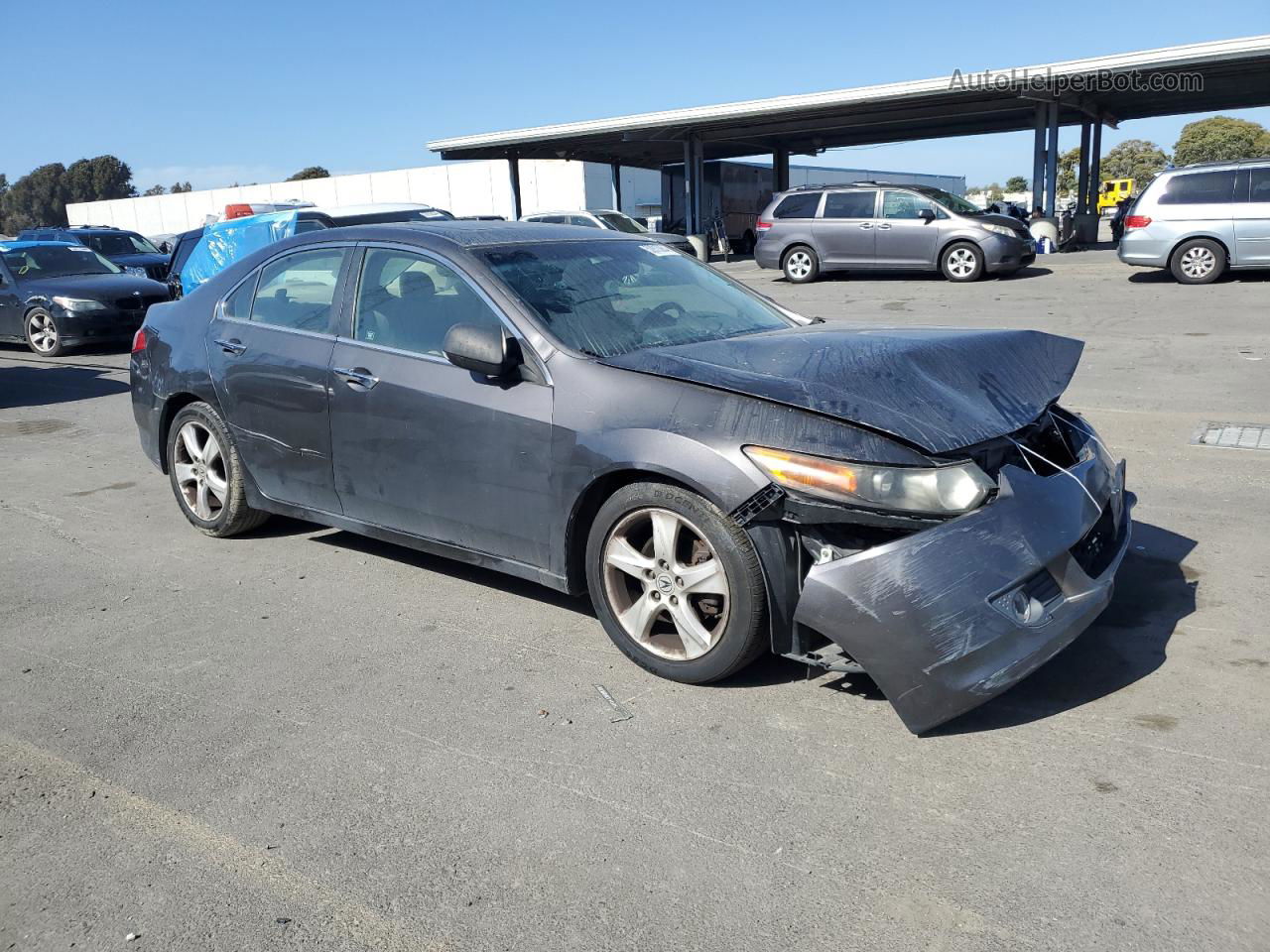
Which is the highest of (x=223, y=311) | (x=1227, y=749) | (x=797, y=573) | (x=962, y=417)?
(x=223, y=311)

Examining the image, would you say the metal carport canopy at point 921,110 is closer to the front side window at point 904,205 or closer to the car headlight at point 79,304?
the front side window at point 904,205

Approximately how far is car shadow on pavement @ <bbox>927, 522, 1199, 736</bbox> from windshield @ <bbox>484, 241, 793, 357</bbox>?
1839 millimetres

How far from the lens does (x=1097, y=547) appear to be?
147 inches

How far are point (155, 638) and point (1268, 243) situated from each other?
16.5 m

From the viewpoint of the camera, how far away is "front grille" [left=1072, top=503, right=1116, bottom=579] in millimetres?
3590

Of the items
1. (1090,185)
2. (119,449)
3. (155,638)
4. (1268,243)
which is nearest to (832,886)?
(155,638)

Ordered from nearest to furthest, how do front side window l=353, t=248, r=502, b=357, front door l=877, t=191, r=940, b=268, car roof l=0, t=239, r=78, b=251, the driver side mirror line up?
the driver side mirror
front side window l=353, t=248, r=502, b=357
car roof l=0, t=239, r=78, b=251
front door l=877, t=191, r=940, b=268

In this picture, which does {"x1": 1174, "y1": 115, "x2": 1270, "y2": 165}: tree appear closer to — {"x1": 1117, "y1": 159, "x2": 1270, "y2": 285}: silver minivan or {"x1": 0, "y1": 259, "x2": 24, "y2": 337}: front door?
{"x1": 1117, "y1": 159, "x2": 1270, "y2": 285}: silver minivan

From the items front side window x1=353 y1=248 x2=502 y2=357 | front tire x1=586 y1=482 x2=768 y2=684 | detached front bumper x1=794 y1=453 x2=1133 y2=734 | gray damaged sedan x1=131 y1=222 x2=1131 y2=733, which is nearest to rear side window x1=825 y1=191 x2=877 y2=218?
gray damaged sedan x1=131 y1=222 x2=1131 y2=733

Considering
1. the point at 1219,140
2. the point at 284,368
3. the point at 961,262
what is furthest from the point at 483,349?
the point at 1219,140

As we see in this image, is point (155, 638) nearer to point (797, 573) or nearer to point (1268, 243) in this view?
point (797, 573)

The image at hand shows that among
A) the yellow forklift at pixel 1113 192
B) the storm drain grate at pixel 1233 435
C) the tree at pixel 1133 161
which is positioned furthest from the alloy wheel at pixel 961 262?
the tree at pixel 1133 161

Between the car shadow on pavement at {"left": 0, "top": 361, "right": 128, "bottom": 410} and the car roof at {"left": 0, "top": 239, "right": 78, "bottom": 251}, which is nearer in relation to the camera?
the car shadow on pavement at {"left": 0, "top": 361, "right": 128, "bottom": 410}

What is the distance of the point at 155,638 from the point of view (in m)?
4.46
